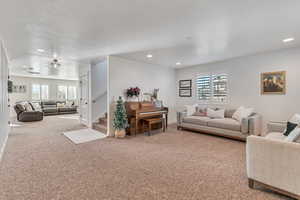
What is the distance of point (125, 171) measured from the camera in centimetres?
238

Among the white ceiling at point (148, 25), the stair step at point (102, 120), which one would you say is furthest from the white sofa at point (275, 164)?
the stair step at point (102, 120)

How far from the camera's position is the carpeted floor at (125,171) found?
5.99 feet

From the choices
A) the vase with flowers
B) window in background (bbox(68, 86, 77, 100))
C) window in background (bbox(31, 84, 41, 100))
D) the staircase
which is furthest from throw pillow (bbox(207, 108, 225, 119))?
window in background (bbox(31, 84, 41, 100))

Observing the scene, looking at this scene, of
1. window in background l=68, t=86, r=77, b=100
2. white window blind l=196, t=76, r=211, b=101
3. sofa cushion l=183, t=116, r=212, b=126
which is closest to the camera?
sofa cushion l=183, t=116, r=212, b=126

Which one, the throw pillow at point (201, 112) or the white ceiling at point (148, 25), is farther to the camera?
the throw pillow at point (201, 112)

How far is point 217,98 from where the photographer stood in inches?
210

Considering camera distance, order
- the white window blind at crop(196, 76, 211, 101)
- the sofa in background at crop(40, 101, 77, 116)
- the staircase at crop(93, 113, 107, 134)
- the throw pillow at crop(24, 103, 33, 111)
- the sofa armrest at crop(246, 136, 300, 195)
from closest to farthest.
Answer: the sofa armrest at crop(246, 136, 300, 195) < the staircase at crop(93, 113, 107, 134) < the white window blind at crop(196, 76, 211, 101) < the throw pillow at crop(24, 103, 33, 111) < the sofa in background at crop(40, 101, 77, 116)

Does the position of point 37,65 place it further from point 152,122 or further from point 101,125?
point 152,122

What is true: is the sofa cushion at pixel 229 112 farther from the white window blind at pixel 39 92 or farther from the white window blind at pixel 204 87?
the white window blind at pixel 39 92

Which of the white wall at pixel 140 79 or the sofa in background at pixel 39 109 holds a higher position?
the white wall at pixel 140 79

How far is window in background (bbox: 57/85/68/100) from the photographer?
34.4 ft

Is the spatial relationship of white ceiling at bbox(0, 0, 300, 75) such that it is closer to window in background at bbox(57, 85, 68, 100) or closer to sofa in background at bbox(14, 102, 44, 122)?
sofa in background at bbox(14, 102, 44, 122)

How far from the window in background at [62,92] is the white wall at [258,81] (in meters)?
10.1

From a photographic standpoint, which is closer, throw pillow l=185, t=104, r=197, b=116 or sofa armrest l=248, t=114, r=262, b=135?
sofa armrest l=248, t=114, r=262, b=135
